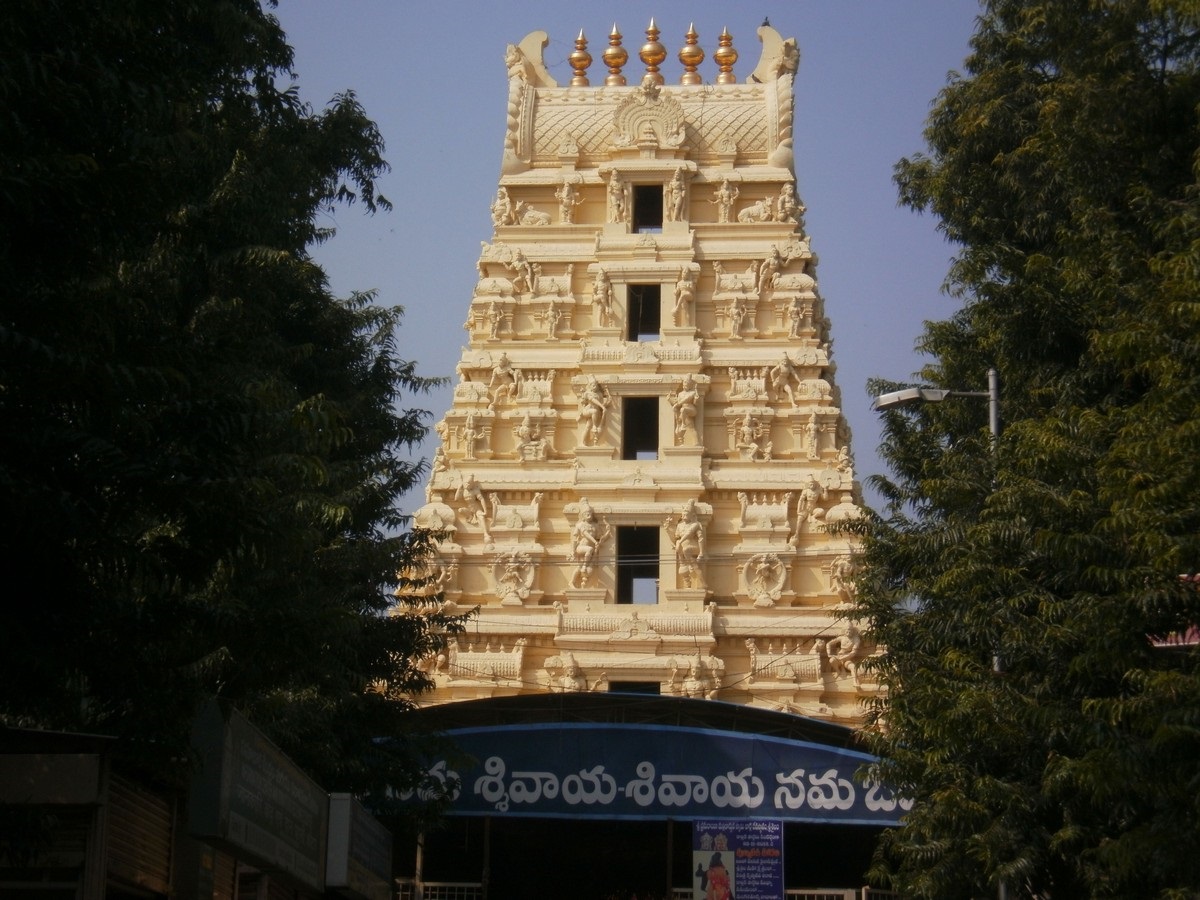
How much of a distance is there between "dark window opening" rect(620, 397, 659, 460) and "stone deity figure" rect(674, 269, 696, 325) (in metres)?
1.78

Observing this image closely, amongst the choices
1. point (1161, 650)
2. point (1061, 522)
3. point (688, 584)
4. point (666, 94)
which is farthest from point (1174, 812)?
point (666, 94)

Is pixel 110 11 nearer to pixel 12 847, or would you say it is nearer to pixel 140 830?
pixel 12 847

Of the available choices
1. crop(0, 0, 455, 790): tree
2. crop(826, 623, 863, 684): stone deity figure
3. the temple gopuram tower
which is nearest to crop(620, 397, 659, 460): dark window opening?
the temple gopuram tower

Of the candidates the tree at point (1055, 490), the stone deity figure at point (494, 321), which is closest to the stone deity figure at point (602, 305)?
the stone deity figure at point (494, 321)

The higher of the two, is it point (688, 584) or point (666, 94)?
point (666, 94)

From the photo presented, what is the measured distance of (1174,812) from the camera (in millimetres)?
15727

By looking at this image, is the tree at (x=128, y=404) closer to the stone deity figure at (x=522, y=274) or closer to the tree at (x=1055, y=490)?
the tree at (x=1055, y=490)

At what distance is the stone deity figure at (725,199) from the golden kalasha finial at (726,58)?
11.1 feet

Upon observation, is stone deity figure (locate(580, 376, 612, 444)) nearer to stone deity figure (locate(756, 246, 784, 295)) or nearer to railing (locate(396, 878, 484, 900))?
stone deity figure (locate(756, 246, 784, 295))

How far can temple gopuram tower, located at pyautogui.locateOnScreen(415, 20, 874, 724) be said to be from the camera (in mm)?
34344

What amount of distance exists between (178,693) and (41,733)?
995mm

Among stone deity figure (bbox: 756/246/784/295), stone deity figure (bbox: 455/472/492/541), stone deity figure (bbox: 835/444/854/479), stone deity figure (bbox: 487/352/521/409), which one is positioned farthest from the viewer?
stone deity figure (bbox: 756/246/784/295)

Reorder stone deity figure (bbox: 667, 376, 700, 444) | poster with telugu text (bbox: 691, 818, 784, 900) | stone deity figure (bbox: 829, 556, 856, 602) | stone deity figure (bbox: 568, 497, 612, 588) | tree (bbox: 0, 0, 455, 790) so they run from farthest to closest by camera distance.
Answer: stone deity figure (bbox: 667, 376, 700, 444), stone deity figure (bbox: 568, 497, 612, 588), stone deity figure (bbox: 829, 556, 856, 602), poster with telugu text (bbox: 691, 818, 784, 900), tree (bbox: 0, 0, 455, 790)

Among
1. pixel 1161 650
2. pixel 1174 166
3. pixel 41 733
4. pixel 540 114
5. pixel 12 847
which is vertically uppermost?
pixel 540 114
